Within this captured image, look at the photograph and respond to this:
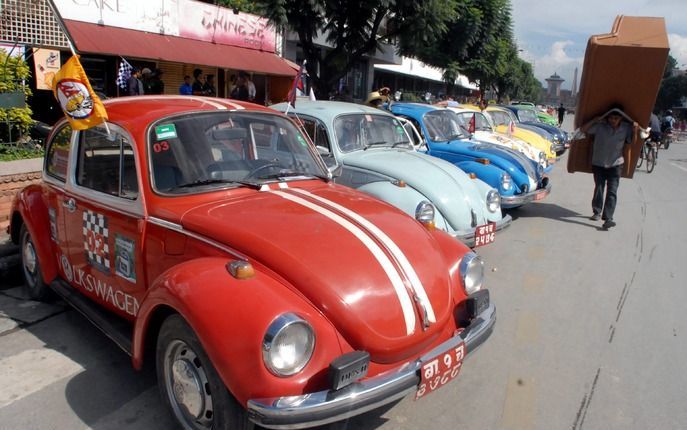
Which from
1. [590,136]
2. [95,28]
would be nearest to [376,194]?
[590,136]

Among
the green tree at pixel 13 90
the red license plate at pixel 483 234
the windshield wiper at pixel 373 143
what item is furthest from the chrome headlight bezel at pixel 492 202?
the green tree at pixel 13 90

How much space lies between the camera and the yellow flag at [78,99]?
3490 mm

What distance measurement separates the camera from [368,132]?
22.5 ft

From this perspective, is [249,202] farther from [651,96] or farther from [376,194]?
[651,96]

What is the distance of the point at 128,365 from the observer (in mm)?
3650

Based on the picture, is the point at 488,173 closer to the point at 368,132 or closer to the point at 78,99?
the point at 368,132

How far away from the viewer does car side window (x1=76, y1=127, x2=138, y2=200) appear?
11.3ft

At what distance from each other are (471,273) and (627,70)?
624cm

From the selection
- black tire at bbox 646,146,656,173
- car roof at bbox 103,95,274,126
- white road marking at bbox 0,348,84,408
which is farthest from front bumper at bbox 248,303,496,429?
black tire at bbox 646,146,656,173

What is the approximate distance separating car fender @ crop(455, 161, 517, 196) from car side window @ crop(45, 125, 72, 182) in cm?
536

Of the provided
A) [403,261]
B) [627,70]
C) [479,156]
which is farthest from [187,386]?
[627,70]

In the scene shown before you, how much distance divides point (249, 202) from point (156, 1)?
1320cm

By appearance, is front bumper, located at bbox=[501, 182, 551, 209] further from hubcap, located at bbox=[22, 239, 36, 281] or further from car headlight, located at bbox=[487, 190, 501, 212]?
hubcap, located at bbox=[22, 239, 36, 281]

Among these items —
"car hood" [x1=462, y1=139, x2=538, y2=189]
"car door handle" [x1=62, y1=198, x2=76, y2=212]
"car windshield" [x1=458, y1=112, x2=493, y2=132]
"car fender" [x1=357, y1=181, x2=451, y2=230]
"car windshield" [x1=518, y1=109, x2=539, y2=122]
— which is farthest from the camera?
"car windshield" [x1=518, y1=109, x2=539, y2=122]
